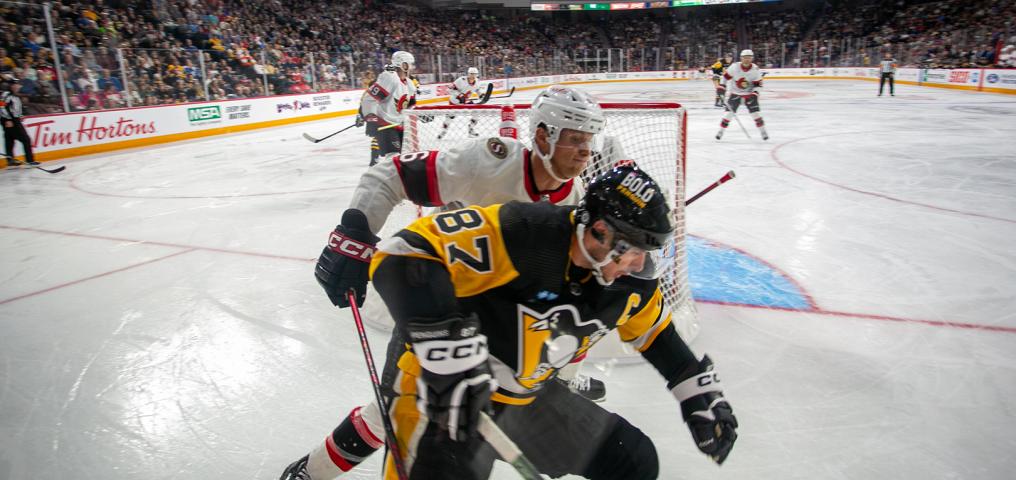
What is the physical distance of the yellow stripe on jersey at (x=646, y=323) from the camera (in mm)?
1613

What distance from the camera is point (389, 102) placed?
734 cm

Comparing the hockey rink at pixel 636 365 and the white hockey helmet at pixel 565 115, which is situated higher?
the white hockey helmet at pixel 565 115

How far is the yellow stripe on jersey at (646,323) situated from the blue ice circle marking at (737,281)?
221 centimetres

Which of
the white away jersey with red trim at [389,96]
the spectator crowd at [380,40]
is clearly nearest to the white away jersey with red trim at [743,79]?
the white away jersey with red trim at [389,96]

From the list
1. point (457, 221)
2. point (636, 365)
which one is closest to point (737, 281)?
point (636, 365)

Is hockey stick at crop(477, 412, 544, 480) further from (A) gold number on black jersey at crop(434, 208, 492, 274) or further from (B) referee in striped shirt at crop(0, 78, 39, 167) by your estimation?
(B) referee in striped shirt at crop(0, 78, 39, 167)

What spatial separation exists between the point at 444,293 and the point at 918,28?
35.8m

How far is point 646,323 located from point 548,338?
12.8 inches

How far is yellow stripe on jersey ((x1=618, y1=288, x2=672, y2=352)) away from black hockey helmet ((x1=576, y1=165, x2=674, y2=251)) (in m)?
0.35

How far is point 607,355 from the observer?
3.00 metres

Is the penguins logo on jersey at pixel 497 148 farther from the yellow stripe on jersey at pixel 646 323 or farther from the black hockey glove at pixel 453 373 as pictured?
the black hockey glove at pixel 453 373

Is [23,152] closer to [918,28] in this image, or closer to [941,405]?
[941,405]

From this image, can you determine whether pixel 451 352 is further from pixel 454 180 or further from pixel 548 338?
pixel 454 180

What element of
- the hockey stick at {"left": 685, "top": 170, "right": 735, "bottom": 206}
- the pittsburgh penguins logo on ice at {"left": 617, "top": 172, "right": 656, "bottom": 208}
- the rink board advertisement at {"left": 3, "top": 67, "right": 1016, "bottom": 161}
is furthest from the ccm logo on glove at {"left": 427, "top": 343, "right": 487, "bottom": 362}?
the rink board advertisement at {"left": 3, "top": 67, "right": 1016, "bottom": 161}
